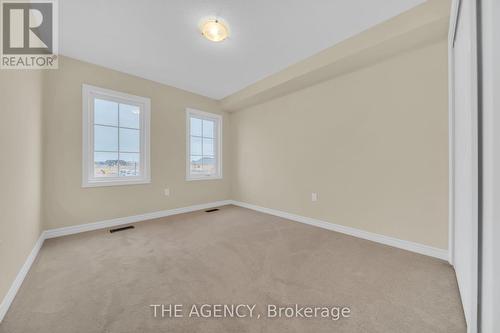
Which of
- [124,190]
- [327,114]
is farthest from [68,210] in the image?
[327,114]

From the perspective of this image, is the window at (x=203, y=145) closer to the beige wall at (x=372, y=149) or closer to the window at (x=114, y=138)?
the window at (x=114, y=138)

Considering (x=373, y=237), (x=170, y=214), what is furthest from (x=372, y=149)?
(x=170, y=214)

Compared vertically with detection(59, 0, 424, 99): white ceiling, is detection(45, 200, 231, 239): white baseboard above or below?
below

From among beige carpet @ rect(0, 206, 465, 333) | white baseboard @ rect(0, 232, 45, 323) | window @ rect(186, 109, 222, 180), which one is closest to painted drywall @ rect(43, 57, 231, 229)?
window @ rect(186, 109, 222, 180)

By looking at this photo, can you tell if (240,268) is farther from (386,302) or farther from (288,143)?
(288,143)

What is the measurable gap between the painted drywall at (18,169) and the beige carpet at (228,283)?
0.83ft

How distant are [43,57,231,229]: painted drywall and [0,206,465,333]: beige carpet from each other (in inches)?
20.9

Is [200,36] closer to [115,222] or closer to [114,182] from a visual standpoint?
[114,182]

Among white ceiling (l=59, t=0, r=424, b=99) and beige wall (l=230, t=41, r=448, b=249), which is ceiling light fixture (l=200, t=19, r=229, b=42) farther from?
beige wall (l=230, t=41, r=448, b=249)

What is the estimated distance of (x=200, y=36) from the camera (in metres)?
2.30

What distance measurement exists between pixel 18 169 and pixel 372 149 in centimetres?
365

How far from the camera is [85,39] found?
7.70ft

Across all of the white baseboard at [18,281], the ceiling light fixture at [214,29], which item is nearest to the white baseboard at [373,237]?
the ceiling light fixture at [214,29]

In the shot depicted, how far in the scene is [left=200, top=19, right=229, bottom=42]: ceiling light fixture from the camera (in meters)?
2.05
